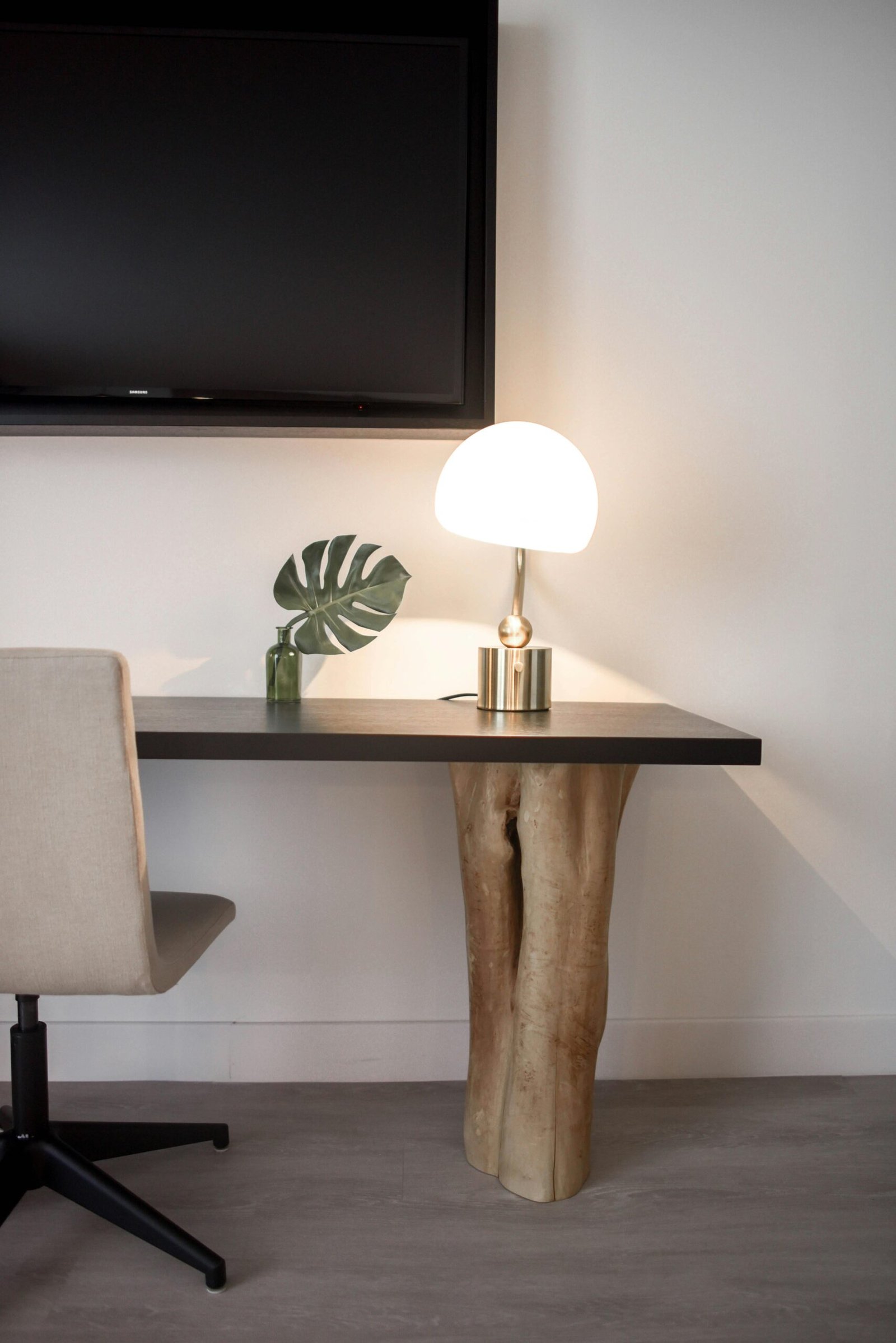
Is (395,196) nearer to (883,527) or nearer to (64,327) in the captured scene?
(64,327)

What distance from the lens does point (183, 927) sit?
154cm

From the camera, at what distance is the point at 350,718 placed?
1657mm

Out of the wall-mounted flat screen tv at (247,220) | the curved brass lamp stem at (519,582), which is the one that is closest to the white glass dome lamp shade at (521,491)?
the curved brass lamp stem at (519,582)

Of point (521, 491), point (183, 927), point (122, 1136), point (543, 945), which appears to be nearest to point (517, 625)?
point (521, 491)

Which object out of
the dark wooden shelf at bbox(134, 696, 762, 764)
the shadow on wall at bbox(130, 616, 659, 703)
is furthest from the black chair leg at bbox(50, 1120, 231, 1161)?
the shadow on wall at bbox(130, 616, 659, 703)

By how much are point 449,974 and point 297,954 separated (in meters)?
0.34

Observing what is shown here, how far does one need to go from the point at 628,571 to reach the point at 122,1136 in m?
1.50

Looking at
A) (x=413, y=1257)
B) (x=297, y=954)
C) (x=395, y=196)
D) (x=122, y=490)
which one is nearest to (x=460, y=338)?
(x=395, y=196)

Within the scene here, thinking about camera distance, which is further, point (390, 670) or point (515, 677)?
point (390, 670)

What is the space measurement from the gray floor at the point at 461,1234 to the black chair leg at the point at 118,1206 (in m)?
0.06

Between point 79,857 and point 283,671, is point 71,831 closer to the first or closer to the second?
point 79,857

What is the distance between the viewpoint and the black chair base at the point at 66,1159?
1.40m

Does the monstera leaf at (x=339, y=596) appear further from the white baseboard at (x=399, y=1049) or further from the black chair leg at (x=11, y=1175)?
the black chair leg at (x=11, y=1175)

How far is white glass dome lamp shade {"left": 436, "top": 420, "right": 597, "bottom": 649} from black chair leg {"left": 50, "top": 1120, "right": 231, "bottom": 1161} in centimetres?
122
